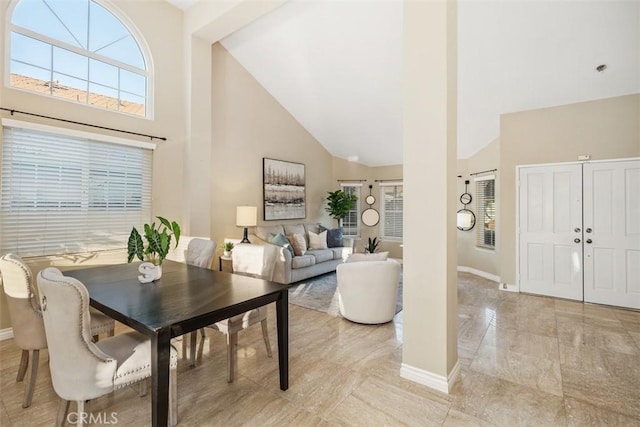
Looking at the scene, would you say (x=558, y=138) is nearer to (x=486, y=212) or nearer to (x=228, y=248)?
(x=486, y=212)

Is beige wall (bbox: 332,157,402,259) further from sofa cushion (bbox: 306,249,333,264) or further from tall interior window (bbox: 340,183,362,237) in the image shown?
sofa cushion (bbox: 306,249,333,264)

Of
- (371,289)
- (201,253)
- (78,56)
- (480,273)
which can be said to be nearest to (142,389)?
(201,253)

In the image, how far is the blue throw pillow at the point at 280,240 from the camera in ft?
16.7

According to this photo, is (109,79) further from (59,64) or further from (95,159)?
(95,159)

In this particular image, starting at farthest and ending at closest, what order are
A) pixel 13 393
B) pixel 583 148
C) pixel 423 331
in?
1. pixel 583 148
2. pixel 423 331
3. pixel 13 393

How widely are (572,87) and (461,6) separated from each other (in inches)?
79.1

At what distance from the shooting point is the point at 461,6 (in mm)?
3328

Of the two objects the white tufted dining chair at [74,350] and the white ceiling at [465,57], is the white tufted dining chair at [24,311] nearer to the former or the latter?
the white tufted dining chair at [74,350]

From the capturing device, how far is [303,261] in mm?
5098

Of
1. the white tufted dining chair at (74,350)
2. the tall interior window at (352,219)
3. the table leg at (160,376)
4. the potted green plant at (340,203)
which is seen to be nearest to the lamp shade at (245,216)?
the potted green plant at (340,203)

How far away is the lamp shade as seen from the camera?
4.99 meters

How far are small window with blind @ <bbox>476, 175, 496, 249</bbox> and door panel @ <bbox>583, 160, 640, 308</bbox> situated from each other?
1.45 metres

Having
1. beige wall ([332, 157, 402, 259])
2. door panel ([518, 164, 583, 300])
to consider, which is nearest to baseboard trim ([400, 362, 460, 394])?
door panel ([518, 164, 583, 300])

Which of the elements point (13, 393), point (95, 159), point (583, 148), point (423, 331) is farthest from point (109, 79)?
point (583, 148)
